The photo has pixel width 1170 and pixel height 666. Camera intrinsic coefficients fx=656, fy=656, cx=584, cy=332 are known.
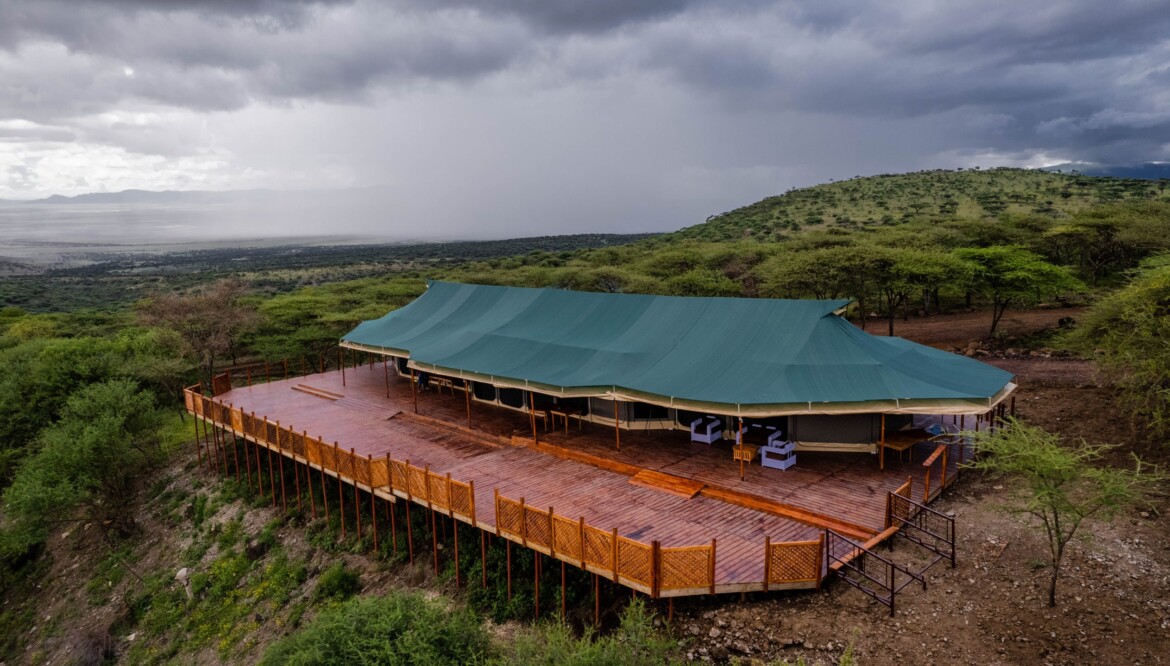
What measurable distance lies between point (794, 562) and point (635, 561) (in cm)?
249

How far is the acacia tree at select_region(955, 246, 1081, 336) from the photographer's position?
2703cm

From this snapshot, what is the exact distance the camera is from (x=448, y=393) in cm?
2348

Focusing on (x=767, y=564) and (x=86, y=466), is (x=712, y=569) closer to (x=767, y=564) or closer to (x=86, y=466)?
(x=767, y=564)

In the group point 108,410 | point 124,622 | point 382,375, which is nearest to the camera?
point 124,622

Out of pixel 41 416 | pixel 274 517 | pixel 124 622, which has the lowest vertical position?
pixel 124 622

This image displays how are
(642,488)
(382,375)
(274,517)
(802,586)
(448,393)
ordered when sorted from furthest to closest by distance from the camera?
(382,375) → (448,393) → (274,517) → (642,488) → (802,586)

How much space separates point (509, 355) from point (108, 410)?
45.7ft

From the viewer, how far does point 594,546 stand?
36.3 feet

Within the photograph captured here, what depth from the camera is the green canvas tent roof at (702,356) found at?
14141 millimetres

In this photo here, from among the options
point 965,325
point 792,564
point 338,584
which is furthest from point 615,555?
point 965,325

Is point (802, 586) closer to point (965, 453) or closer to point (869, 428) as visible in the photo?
point (869, 428)

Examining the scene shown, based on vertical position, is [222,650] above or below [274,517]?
below

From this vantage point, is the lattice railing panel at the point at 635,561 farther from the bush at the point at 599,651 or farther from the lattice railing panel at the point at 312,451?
the lattice railing panel at the point at 312,451

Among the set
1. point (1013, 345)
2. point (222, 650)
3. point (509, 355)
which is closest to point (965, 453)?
point (509, 355)
